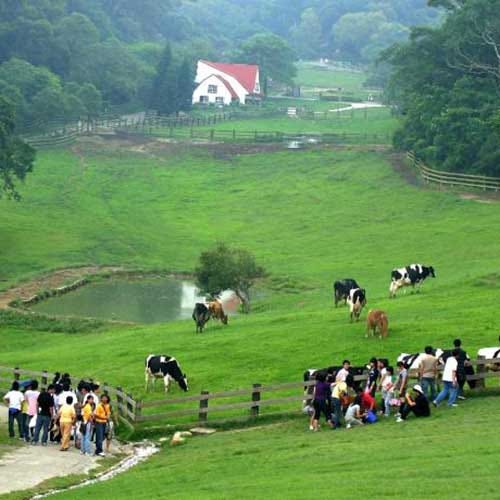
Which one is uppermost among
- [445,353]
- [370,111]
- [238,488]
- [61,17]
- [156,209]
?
[61,17]

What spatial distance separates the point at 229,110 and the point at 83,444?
118462 millimetres

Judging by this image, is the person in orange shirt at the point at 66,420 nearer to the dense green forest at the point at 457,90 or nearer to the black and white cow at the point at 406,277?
the black and white cow at the point at 406,277

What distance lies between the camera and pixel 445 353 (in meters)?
33.1

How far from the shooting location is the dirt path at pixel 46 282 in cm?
6244

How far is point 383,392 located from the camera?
30953 millimetres

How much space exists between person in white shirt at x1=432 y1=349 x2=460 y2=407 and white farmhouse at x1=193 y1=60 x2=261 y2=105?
12333 centimetres

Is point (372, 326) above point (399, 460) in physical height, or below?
above

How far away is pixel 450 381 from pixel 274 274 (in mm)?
37313

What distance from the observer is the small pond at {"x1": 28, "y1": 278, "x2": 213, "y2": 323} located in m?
60.1

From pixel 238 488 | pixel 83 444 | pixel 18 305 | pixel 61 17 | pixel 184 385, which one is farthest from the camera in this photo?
pixel 61 17

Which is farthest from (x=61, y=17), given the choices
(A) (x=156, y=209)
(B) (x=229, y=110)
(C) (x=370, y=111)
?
(A) (x=156, y=209)

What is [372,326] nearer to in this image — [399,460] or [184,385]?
[184,385]

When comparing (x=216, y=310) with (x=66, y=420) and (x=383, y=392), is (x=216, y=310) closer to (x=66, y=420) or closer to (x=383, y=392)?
(x=66, y=420)

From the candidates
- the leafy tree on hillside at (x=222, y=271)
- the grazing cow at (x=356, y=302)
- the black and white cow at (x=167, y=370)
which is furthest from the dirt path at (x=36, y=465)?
the leafy tree on hillside at (x=222, y=271)
